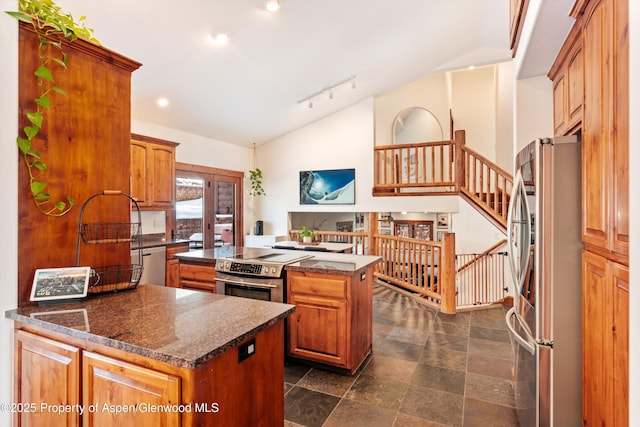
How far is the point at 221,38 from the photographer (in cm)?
351

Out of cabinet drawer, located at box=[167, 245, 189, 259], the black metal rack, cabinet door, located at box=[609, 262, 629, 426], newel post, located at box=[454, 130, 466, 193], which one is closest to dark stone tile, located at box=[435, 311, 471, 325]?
newel post, located at box=[454, 130, 466, 193]

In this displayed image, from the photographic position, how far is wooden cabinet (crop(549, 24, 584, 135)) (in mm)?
1663

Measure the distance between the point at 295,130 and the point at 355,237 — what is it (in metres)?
2.78

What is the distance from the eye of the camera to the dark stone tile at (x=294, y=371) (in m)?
2.57

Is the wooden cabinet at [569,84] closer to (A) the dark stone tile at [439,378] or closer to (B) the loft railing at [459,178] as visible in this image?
(A) the dark stone tile at [439,378]

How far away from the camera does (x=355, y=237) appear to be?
643cm

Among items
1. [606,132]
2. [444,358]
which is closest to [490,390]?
[444,358]

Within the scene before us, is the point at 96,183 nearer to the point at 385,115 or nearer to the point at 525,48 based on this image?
the point at 525,48

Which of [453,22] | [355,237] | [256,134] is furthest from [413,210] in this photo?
[256,134]

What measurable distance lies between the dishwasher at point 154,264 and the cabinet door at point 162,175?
0.73 m

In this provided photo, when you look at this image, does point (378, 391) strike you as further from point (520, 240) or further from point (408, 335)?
point (520, 240)

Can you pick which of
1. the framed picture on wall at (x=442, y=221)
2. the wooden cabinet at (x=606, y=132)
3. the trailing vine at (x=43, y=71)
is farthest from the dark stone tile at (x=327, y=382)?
the framed picture on wall at (x=442, y=221)

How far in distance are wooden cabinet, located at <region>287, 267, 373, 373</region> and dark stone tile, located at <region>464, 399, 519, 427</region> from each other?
2.90 ft

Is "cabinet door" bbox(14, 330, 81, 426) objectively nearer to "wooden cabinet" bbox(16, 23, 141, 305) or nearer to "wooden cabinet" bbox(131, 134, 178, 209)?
"wooden cabinet" bbox(16, 23, 141, 305)
